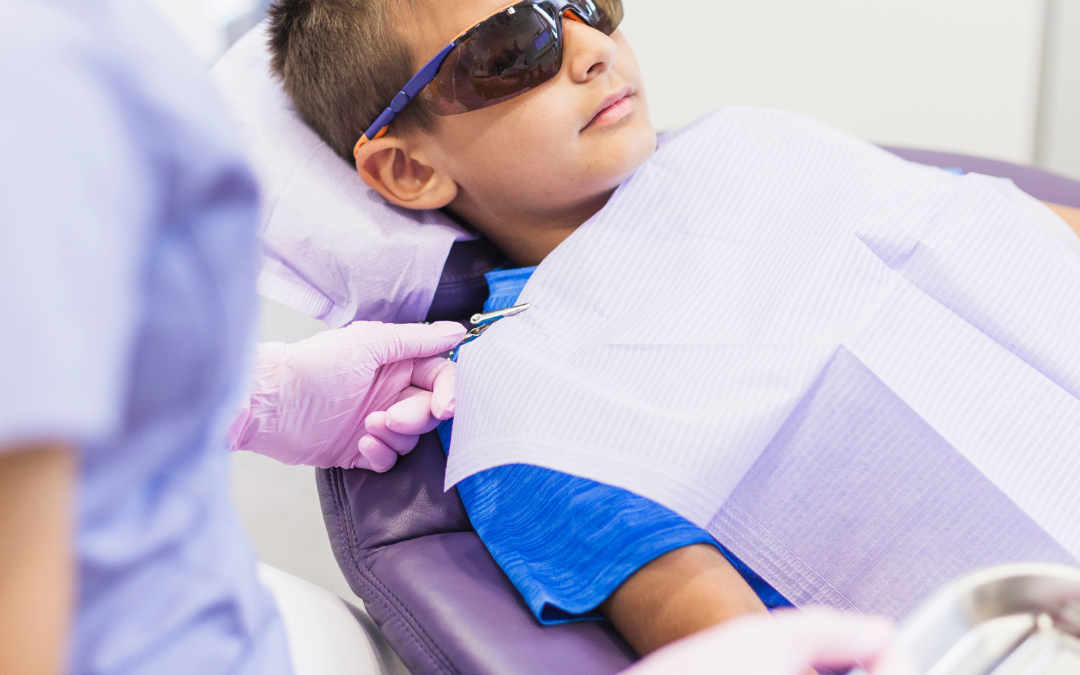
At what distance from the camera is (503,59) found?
884 mm

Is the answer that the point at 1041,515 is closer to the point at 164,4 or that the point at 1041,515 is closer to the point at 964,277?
the point at 964,277

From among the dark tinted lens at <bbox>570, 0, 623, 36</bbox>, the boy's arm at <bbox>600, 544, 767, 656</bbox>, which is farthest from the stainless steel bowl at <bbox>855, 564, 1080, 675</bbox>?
the dark tinted lens at <bbox>570, 0, 623, 36</bbox>

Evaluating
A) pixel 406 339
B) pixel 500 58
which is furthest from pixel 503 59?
pixel 406 339

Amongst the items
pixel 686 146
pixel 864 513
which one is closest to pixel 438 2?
pixel 686 146

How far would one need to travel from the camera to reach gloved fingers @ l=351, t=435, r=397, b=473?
2.81 ft

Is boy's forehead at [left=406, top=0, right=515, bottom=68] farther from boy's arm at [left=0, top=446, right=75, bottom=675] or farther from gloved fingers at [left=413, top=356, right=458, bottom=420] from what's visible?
boy's arm at [left=0, top=446, right=75, bottom=675]

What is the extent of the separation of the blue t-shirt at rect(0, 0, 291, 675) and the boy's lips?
711 mm

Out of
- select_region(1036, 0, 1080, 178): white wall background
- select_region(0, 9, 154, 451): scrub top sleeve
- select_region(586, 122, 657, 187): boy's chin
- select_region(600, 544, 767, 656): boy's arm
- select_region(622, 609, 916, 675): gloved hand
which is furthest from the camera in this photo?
select_region(1036, 0, 1080, 178): white wall background

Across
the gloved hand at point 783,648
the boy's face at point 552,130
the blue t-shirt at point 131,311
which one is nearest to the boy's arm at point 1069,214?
the boy's face at point 552,130

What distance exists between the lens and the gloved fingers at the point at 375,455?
2.81 ft

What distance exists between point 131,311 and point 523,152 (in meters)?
0.74

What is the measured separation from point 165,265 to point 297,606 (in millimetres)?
540

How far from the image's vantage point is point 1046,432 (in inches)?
26.6

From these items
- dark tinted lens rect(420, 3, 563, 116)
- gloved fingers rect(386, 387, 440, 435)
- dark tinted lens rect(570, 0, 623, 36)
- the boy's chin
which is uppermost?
dark tinted lens rect(570, 0, 623, 36)
